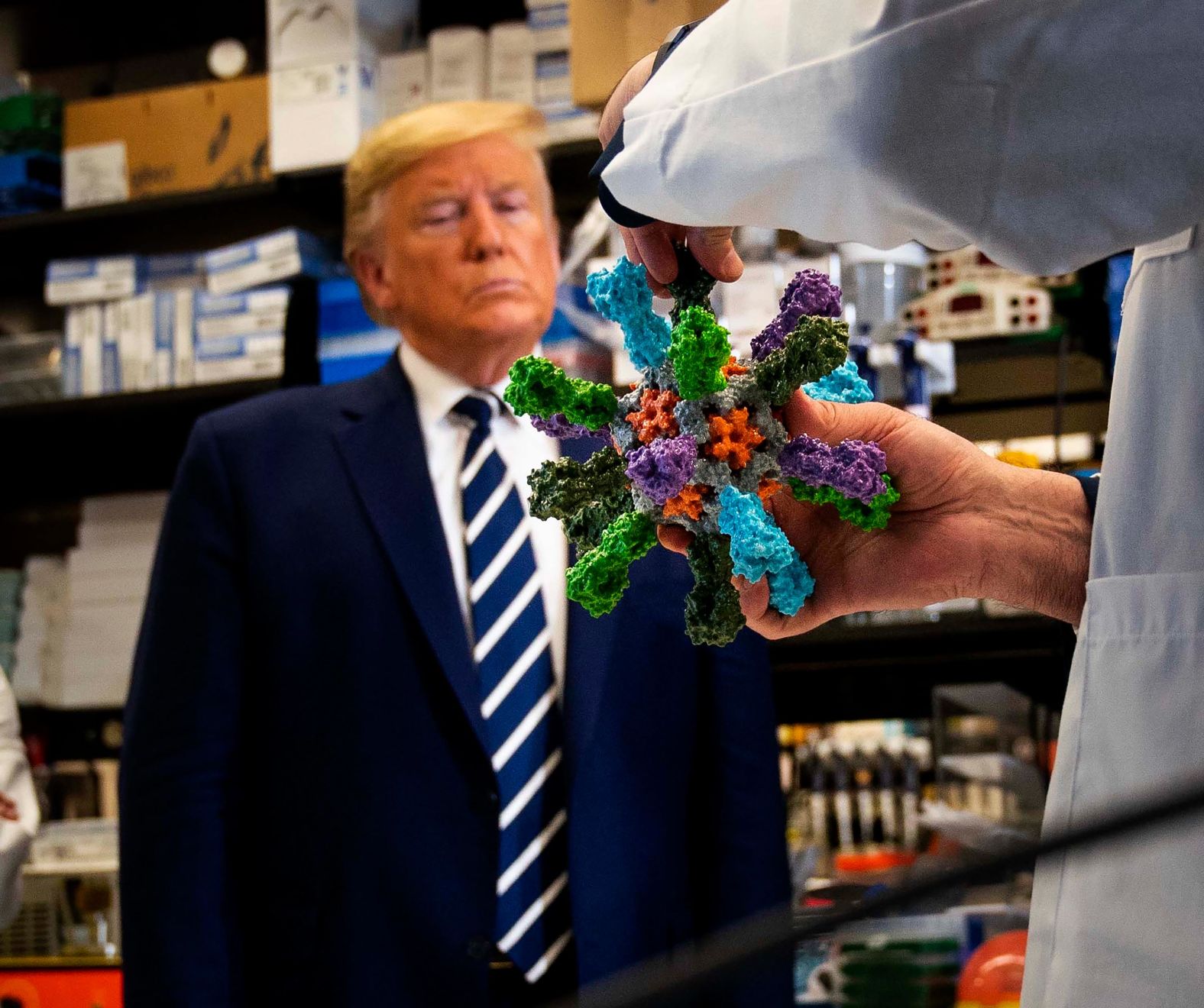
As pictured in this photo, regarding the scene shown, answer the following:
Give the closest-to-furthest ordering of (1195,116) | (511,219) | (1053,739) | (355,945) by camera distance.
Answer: (1195,116) → (355,945) → (511,219) → (1053,739)

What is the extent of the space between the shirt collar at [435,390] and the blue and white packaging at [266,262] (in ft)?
2.92

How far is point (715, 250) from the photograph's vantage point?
0.77 m

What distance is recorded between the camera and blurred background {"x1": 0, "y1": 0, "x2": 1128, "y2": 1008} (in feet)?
7.35

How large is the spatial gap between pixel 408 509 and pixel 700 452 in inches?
36.8

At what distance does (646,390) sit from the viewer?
79 centimetres

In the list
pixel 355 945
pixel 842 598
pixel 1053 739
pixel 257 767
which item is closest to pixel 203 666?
pixel 257 767

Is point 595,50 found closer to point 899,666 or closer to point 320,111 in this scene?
point 320,111

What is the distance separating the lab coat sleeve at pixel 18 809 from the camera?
192cm

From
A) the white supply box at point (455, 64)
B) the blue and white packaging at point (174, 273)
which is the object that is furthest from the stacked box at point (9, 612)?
the white supply box at point (455, 64)

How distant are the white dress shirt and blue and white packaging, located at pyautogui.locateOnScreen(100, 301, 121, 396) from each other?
1.17 m

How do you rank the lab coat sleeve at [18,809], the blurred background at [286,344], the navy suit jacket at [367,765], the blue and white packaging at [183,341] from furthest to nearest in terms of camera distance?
the blue and white packaging at [183,341] → the blurred background at [286,344] → the lab coat sleeve at [18,809] → the navy suit jacket at [367,765]

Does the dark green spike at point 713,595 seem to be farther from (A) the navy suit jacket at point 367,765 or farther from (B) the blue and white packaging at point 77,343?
(B) the blue and white packaging at point 77,343

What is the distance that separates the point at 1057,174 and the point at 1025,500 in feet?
0.96

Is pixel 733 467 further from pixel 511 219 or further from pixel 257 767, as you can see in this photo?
pixel 511 219
